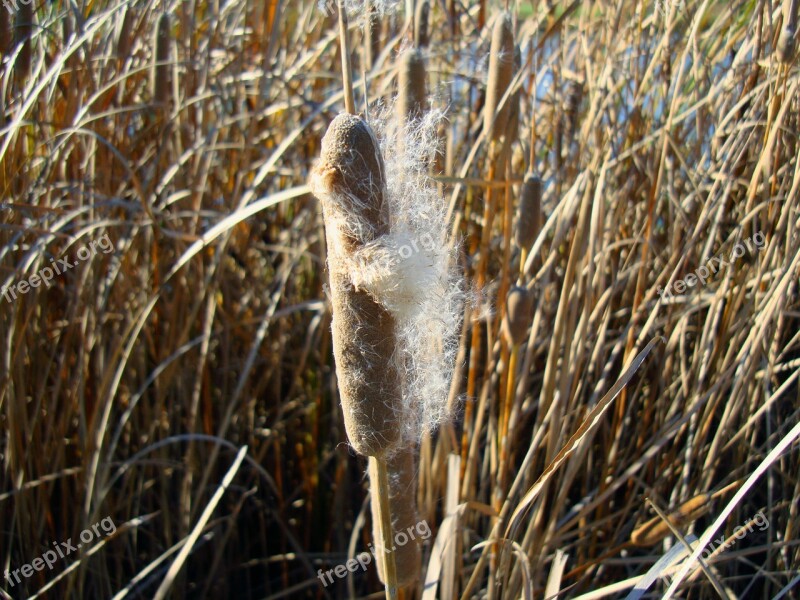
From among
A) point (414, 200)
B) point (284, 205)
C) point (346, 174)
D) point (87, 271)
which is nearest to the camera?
point (346, 174)

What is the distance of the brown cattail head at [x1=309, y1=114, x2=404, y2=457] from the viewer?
576 mm

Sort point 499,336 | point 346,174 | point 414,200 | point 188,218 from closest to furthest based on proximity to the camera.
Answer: point 346,174
point 414,200
point 499,336
point 188,218

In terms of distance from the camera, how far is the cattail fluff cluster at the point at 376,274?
0.58 metres

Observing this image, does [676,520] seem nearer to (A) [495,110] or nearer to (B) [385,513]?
(B) [385,513]

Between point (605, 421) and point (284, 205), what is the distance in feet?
2.98

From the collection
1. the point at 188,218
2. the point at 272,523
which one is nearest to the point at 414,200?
the point at 188,218

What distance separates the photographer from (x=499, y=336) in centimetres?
115

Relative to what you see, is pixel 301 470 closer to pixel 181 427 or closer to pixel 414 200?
pixel 181 427

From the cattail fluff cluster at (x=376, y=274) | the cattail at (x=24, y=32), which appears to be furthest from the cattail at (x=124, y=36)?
the cattail fluff cluster at (x=376, y=274)

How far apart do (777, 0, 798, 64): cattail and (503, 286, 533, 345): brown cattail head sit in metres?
0.51

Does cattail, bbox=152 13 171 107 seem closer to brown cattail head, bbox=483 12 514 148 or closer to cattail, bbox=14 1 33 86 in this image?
cattail, bbox=14 1 33 86
